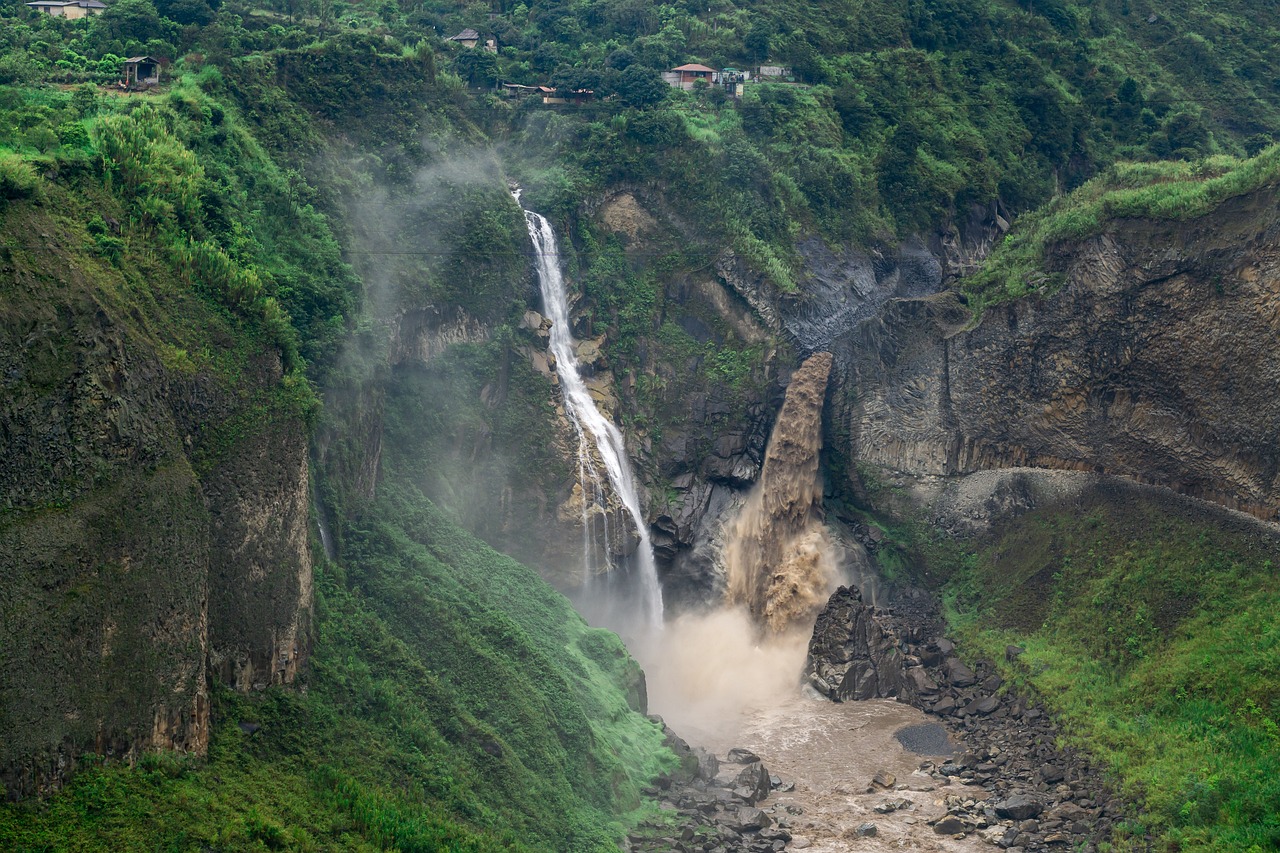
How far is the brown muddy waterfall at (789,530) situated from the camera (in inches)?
1761

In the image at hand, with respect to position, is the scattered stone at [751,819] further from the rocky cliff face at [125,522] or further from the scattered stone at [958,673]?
the rocky cliff face at [125,522]

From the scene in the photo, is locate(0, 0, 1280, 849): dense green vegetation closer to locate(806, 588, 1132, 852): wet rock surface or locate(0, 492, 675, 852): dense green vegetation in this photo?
locate(0, 492, 675, 852): dense green vegetation

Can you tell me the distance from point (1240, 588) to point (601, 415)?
19955mm

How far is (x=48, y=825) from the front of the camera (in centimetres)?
1880

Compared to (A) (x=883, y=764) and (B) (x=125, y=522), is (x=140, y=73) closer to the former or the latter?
(B) (x=125, y=522)

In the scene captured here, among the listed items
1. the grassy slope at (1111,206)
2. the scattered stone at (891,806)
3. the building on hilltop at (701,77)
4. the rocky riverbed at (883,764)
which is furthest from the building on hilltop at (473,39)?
the scattered stone at (891,806)

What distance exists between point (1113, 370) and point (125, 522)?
97.6 ft

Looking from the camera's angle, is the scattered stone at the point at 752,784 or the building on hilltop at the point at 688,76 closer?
the scattered stone at the point at 752,784

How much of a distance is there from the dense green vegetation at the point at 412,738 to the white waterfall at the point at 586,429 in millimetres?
5417

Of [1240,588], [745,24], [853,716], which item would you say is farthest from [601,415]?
[745,24]

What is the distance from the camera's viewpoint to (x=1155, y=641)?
120 feet

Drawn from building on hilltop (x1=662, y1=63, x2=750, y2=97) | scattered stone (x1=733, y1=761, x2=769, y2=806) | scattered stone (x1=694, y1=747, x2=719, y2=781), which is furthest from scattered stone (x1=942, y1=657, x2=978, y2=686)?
building on hilltop (x1=662, y1=63, x2=750, y2=97)

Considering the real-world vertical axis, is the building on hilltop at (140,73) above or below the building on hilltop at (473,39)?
below

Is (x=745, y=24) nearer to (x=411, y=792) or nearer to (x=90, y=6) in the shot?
(x=90, y=6)
